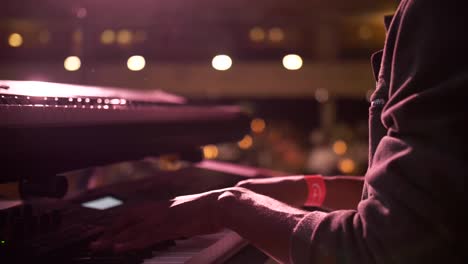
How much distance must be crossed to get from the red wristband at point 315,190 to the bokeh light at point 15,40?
12.1 m

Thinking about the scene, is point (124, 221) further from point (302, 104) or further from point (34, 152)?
point (302, 104)

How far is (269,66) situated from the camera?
40.3ft

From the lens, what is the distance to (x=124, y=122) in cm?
134

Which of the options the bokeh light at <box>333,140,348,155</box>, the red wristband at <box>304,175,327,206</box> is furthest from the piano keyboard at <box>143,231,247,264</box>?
the bokeh light at <box>333,140,348,155</box>

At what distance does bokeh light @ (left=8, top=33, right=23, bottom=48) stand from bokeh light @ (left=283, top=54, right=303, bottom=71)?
24.3 ft

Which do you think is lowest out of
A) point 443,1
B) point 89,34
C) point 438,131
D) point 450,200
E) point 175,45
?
point 450,200

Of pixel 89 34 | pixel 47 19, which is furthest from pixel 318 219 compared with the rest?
pixel 47 19

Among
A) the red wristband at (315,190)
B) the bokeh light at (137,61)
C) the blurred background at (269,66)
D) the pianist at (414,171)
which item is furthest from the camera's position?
the blurred background at (269,66)

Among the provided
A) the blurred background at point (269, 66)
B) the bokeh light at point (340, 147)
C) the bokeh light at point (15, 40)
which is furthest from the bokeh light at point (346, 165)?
the bokeh light at point (15, 40)

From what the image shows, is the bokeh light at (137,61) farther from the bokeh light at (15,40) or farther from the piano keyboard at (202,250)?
the bokeh light at (15,40)

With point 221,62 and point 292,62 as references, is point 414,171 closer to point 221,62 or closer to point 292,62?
point 221,62

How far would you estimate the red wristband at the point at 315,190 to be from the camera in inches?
57.8

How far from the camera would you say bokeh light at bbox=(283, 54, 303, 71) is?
10.5 m

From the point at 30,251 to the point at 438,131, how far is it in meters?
0.84
